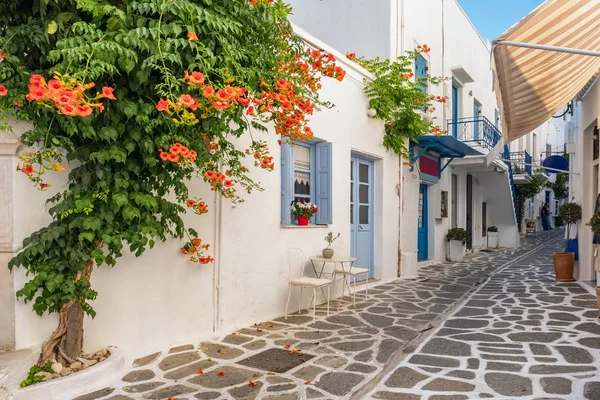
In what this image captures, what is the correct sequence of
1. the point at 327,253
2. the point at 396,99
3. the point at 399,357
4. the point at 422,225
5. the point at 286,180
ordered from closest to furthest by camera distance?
the point at 399,357
the point at 286,180
the point at 327,253
the point at 396,99
the point at 422,225

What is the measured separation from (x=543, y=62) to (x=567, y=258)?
18.3ft

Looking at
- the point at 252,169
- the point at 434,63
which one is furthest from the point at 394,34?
the point at 252,169

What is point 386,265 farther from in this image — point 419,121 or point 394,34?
point 394,34

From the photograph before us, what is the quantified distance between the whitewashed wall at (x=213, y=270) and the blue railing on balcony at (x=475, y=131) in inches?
252

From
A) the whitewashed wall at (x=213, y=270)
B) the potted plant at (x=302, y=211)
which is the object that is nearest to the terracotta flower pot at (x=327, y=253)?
the whitewashed wall at (x=213, y=270)

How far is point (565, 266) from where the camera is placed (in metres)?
9.37

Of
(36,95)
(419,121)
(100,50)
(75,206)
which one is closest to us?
(36,95)

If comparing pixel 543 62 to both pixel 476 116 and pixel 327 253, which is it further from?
pixel 476 116

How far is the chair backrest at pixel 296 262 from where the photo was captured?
6593 mm

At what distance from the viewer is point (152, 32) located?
3.30 meters

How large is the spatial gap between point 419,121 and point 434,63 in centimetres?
395

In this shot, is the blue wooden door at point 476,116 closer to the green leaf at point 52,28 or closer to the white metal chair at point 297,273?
Result: the white metal chair at point 297,273

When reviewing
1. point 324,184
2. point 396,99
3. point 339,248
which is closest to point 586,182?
point 396,99

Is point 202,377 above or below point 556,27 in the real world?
below
